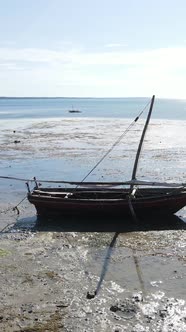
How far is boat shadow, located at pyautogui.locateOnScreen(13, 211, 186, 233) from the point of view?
20969mm

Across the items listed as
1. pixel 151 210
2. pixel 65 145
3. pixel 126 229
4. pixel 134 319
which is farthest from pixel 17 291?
pixel 65 145

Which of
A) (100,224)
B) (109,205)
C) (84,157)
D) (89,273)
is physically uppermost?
(84,157)

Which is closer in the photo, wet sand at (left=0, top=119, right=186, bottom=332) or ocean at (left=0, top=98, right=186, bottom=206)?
wet sand at (left=0, top=119, right=186, bottom=332)

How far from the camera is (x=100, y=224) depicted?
21.9 m

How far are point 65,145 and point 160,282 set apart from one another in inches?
1587

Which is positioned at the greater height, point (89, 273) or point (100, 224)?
point (100, 224)

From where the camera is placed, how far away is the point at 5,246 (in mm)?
18266

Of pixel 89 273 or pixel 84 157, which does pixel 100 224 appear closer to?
pixel 89 273

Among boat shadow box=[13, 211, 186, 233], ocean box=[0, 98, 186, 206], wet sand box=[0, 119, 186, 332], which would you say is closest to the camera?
wet sand box=[0, 119, 186, 332]

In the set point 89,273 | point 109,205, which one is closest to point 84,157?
point 109,205

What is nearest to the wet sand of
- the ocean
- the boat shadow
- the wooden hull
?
the boat shadow

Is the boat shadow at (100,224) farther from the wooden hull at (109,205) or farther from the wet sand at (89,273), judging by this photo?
the wooden hull at (109,205)

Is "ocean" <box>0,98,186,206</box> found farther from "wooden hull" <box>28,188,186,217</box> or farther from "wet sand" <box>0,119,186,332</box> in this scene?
"wet sand" <box>0,119,186,332</box>

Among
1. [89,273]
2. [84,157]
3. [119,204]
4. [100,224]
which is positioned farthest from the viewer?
[84,157]
